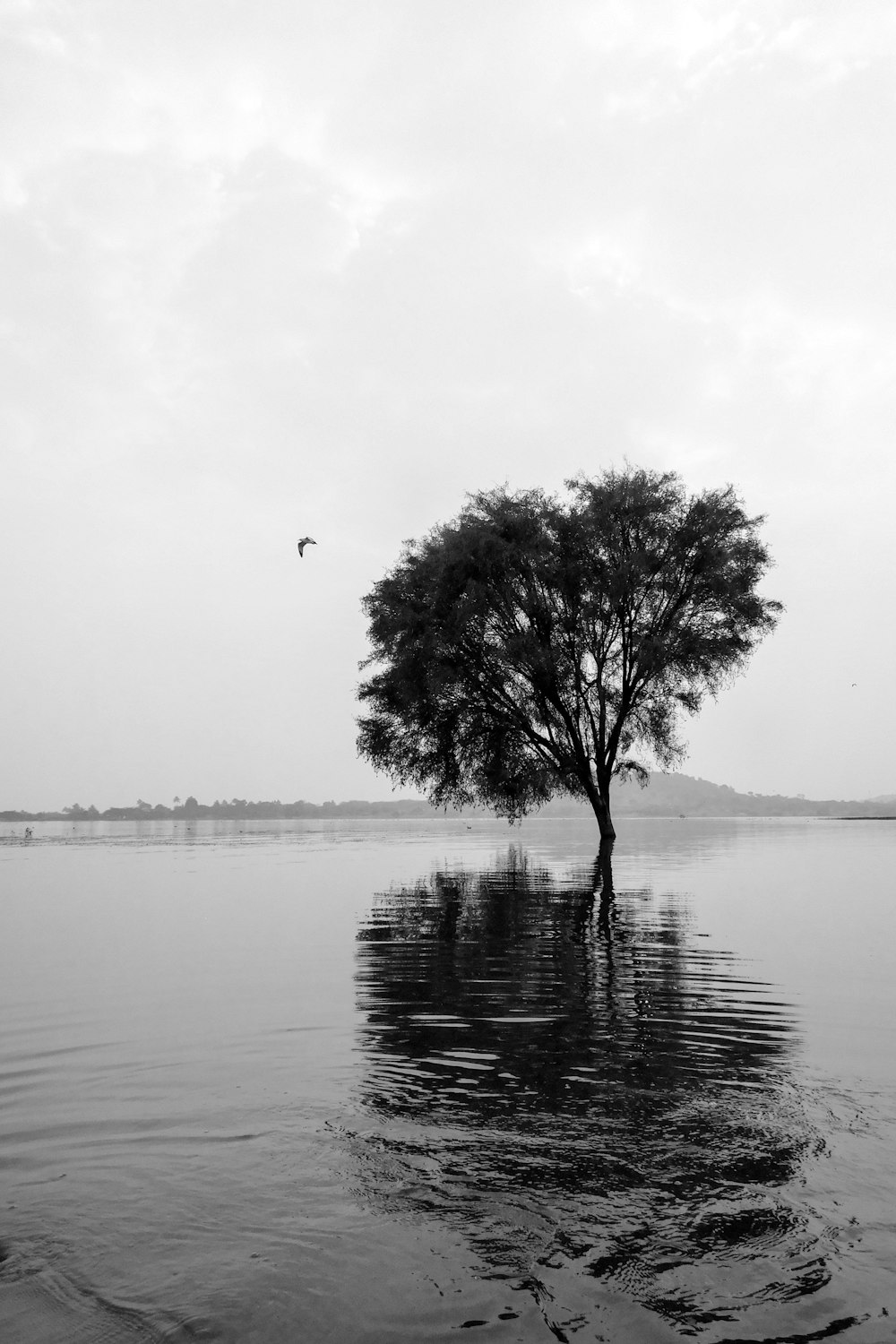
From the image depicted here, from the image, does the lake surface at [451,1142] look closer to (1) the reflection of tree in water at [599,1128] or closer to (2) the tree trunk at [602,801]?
(1) the reflection of tree in water at [599,1128]

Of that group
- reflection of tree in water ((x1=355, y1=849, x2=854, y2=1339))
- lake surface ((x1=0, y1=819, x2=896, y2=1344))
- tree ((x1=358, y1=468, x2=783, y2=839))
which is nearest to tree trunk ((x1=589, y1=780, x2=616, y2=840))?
tree ((x1=358, y1=468, x2=783, y2=839))

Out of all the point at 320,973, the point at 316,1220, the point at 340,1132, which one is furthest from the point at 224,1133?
the point at 320,973

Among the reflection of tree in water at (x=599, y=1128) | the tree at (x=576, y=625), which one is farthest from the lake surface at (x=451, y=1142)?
the tree at (x=576, y=625)

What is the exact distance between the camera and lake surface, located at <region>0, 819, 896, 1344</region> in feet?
Answer: 9.72

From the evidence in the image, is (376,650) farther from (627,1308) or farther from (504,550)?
(627,1308)

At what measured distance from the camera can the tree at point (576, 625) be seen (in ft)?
112

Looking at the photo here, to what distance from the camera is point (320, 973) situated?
29.8ft

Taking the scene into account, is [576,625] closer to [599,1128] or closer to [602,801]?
[602,801]

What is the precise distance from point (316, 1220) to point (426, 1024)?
3360mm

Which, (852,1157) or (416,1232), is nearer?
(416,1232)

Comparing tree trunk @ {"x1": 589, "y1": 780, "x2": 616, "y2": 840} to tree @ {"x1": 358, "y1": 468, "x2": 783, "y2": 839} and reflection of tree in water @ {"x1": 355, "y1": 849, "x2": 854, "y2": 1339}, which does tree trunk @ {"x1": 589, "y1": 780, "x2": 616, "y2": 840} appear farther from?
reflection of tree in water @ {"x1": 355, "y1": 849, "x2": 854, "y2": 1339}

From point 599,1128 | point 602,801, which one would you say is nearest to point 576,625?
point 602,801

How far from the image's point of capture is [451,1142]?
4328 mm

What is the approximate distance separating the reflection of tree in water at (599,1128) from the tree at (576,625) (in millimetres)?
25462
